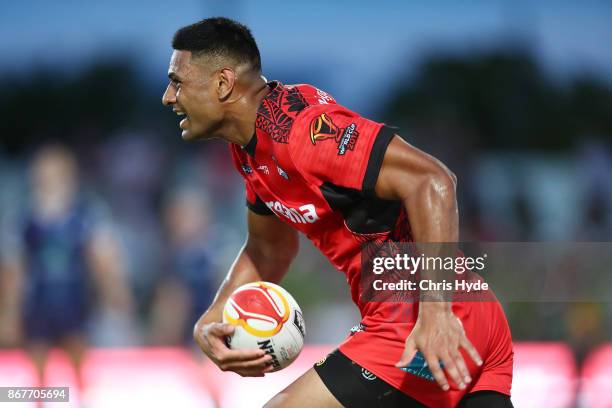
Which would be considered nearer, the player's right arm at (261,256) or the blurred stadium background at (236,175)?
the player's right arm at (261,256)

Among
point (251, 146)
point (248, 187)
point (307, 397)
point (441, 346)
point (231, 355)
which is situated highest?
point (251, 146)

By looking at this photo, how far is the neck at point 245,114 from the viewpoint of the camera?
3.70 meters

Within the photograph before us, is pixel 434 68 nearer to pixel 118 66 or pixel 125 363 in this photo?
pixel 118 66

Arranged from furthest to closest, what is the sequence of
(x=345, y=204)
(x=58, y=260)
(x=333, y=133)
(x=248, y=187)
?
(x=58, y=260) → (x=248, y=187) → (x=345, y=204) → (x=333, y=133)

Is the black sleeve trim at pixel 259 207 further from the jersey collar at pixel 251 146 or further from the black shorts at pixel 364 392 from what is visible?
the black shorts at pixel 364 392

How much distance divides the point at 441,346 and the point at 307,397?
65cm

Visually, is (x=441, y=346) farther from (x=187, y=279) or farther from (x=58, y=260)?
(x=187, y=279)

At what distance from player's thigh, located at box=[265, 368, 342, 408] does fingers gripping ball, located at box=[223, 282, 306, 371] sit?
6.5 inches

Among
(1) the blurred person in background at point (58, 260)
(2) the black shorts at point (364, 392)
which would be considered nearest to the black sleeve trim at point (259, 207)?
(2) the black shorts at point (364, 392)

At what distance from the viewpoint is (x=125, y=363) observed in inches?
330

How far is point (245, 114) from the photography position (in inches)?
146

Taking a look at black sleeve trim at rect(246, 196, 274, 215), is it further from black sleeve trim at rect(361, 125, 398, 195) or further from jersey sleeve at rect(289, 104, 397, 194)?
black sleeve trim at rect(361, 125, 398, 195)

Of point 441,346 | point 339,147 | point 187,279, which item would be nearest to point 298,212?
point 339,147

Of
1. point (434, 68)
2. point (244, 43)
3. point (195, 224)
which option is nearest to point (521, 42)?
point (434, 68)
